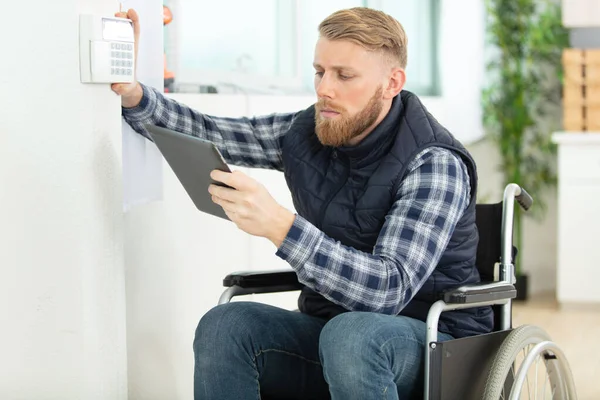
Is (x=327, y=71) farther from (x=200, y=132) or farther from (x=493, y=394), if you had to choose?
(x=493, y=394)

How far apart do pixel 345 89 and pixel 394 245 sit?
1.10 feet

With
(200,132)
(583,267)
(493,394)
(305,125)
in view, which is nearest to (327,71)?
(305,125)

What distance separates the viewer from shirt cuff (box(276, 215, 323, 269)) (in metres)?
1.60

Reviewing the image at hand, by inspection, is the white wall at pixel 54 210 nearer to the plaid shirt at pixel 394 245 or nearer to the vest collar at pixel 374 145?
the plaid shirt at pixel 394 245

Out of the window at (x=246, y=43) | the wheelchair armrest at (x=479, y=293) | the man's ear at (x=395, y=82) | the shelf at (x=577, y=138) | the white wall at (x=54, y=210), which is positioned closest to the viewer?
the white wall at (x=54, y=210)

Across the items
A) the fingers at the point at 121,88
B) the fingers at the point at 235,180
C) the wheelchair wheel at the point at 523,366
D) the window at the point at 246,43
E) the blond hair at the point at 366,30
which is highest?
the window at the point at 246,43

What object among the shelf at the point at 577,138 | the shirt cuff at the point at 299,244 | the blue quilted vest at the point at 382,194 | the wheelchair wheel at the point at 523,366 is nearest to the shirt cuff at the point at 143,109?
the blue quilted vest at the point at 382,194

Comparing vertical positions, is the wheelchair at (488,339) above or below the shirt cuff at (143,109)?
below

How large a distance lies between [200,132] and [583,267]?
275cm

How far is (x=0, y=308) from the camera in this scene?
5.32 ft

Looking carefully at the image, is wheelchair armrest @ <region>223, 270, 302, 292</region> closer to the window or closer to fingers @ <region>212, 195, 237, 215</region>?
fingers @ <region>212, 195, 237, 215</region>

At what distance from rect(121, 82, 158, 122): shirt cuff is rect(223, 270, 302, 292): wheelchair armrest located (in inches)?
14.0

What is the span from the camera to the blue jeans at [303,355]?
160 cm

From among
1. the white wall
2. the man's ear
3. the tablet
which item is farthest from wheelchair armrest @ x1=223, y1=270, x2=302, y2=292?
the man's ear
